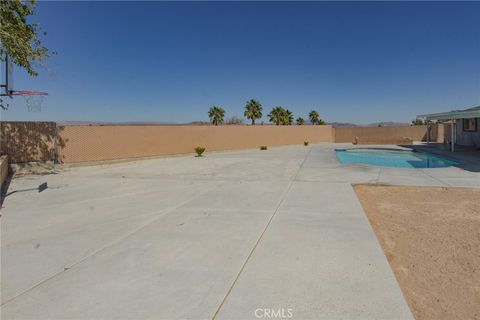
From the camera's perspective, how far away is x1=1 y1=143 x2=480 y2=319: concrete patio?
282cm

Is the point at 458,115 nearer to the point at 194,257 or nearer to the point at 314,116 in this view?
the point at 194,257

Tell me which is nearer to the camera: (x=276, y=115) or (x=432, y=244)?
(x=432, y=244)

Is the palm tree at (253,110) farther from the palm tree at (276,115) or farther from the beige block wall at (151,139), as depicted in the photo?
the beige block wall at (151,139)

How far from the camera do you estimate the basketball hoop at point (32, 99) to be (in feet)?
39.5

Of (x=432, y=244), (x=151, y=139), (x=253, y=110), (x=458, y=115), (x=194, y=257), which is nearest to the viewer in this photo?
(x=194, y=257)

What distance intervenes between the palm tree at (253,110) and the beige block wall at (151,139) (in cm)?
1658

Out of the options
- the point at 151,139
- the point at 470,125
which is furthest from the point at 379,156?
the point at 151,139

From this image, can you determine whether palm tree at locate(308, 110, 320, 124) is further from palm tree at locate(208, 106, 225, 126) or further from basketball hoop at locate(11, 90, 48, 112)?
basketball hoop at locate(11, 90, 48, 112)

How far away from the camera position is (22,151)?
1275 cm

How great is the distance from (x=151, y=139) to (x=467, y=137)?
73.7 feet

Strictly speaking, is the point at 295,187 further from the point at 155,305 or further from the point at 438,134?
the point at 438,134

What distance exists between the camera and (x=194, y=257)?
12.8 feet

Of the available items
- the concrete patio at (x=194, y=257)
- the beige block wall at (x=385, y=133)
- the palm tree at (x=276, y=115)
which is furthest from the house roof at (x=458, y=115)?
the palm tree at (x=276, y=115)

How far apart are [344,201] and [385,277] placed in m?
3.47
